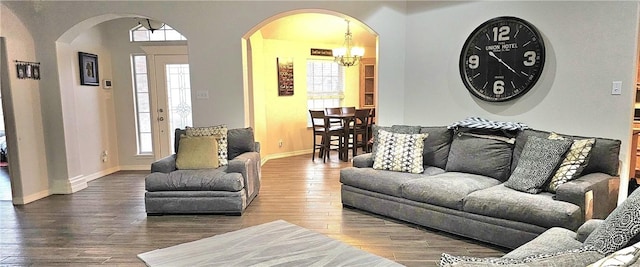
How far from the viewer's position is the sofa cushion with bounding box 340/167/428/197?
3583 mm

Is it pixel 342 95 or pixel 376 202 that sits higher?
pixel 342 95

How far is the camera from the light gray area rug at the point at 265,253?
222cm

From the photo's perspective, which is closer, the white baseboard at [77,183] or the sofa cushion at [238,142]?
the sofa cushion at [238,142]

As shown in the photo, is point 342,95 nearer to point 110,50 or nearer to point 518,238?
point 110,50

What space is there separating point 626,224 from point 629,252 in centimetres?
58

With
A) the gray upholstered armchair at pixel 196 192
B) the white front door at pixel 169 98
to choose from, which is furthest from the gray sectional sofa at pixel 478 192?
the white front door at pixel 169 98

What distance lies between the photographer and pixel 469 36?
14.1 feet

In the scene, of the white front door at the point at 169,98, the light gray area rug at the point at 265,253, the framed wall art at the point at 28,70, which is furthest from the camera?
the white front door at the point at 169,98

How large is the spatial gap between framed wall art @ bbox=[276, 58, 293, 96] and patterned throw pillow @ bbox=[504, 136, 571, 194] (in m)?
4.72

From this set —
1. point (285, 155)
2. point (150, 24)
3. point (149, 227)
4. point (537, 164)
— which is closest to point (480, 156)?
point (537, 164)

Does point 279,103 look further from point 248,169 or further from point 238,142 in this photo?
point 248,169

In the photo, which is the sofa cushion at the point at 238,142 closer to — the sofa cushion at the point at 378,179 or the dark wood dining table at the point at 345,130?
the sofa cushion at the point at 378,179

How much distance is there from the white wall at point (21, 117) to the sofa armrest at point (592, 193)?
531cm

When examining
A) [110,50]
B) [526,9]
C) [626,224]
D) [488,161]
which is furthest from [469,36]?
[110,50]
